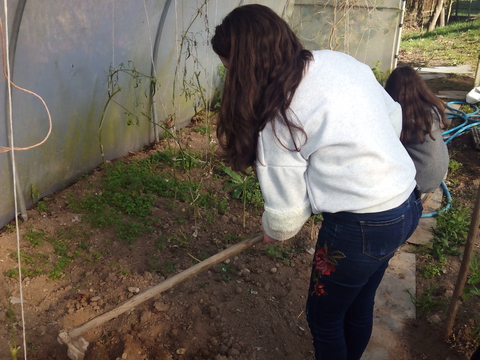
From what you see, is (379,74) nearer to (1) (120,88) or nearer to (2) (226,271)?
(1) (120,88)

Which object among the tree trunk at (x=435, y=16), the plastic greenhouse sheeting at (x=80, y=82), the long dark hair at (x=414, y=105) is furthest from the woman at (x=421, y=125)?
the tree trunk at (x=435, y=16)

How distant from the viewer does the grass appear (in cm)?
1078

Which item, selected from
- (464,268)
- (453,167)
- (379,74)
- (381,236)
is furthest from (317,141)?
(379,74)

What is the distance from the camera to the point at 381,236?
162 centimetres

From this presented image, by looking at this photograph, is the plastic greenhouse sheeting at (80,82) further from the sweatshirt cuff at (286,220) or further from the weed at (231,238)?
the sweatshirt cuff at (286,220)

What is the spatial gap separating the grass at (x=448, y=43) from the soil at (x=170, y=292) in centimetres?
844

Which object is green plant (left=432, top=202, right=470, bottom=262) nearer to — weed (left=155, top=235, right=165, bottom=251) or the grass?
weed (left=155, top=235, right=165, bottom=251)

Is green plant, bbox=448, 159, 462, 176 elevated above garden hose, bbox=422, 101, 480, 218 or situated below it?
below

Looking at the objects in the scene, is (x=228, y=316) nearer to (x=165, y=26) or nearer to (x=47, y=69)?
(x=47, y=69)

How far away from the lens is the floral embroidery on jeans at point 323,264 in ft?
5.49

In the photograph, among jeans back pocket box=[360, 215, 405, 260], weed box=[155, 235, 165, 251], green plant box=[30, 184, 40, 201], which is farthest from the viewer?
green plant box=[30, 184, 40, 201]

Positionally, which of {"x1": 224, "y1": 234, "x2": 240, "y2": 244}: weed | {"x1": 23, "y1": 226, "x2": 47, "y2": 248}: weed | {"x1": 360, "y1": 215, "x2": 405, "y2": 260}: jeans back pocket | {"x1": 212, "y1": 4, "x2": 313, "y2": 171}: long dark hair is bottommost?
{"x1": 224, "y1": 234, "x2": 240, "y2": 244}: weed


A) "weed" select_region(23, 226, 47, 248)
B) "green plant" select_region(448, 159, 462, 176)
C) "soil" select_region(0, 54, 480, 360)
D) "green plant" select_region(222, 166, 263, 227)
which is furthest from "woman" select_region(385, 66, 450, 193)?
"weed" select_region(23, 226, 47, 248)

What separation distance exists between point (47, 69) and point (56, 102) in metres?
0.29
